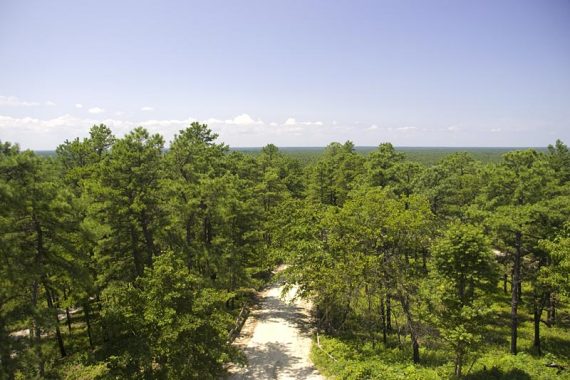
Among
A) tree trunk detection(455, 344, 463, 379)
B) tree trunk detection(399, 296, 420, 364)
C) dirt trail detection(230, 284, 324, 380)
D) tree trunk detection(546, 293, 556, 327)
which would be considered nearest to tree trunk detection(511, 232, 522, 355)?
tree trunk detection(546, 293, 556, 327)

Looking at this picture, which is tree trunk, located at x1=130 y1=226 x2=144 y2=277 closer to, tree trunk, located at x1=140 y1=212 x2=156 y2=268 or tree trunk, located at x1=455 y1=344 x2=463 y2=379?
tree trunk, located at x1=140 y1=212 x2=156 y2=268

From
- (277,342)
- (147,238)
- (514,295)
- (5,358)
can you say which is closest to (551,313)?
(514,295)

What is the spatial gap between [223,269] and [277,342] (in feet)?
17.8

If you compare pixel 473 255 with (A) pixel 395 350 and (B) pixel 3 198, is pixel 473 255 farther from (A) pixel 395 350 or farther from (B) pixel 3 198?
(B) pixel 3 198

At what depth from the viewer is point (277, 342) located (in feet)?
68.2

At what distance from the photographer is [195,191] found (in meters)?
20.6

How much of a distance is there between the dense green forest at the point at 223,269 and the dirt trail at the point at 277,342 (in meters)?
1.04

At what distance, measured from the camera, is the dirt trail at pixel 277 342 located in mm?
17484

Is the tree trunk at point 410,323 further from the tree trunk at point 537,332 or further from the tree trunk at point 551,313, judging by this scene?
the tree trunk at point 551,313

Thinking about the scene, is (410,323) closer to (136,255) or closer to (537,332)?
(537,332)

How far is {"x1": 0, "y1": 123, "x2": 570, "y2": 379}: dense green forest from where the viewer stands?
1302 cm

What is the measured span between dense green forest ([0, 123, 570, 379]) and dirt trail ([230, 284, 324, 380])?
1.04 m

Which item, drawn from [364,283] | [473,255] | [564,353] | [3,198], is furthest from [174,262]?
[564,353]

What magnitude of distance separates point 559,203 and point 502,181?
119 inches
